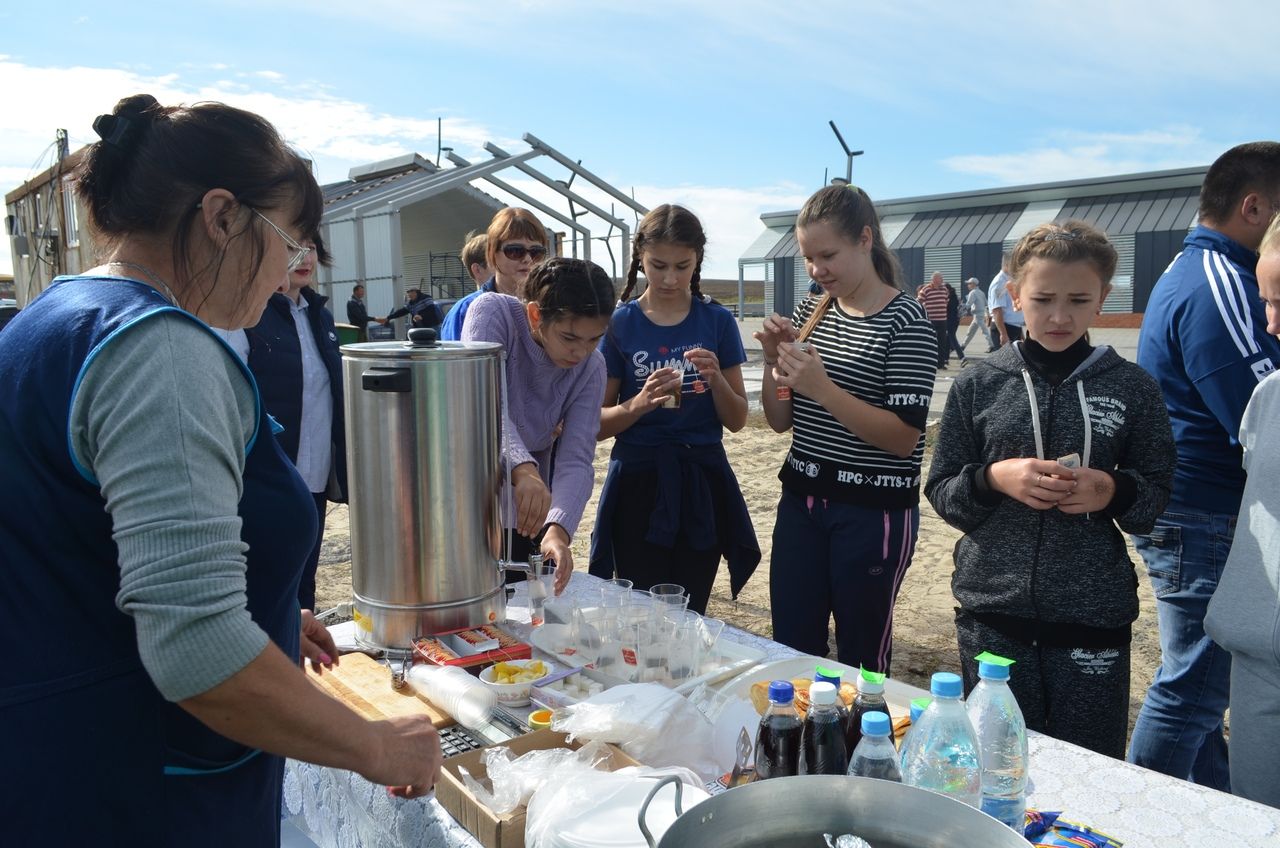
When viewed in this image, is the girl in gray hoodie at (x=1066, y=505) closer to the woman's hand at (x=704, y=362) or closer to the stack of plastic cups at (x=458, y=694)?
the woman's hand at (x=704, y=362)

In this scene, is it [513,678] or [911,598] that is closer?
[513,678]

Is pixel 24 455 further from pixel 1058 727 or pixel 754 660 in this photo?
pixel 1058 727

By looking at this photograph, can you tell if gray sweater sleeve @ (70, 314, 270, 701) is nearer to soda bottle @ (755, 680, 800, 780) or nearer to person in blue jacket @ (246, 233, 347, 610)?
soda bottle @ (755, 680, 800, 780)

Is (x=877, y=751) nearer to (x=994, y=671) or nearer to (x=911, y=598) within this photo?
(x=994, y=671)

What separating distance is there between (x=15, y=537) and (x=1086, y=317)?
7.00ft

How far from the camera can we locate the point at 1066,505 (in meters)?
1.97

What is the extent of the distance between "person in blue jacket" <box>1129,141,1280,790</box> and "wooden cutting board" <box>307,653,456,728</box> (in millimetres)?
1871

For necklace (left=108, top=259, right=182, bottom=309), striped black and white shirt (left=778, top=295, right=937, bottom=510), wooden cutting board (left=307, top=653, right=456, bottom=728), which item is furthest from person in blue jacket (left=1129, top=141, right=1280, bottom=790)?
necklace (left=108, top=259, right=182, bottom=309)

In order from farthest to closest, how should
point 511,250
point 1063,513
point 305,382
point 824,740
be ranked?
point 511,250
point 305,382
point 1063,513
point 824,740

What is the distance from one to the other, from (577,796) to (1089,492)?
4.56 ft

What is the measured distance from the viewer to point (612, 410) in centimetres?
282

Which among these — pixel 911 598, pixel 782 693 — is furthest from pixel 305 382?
pixel 911 598

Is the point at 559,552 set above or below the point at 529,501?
below

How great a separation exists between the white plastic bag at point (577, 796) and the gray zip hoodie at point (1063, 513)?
3.78 feet
